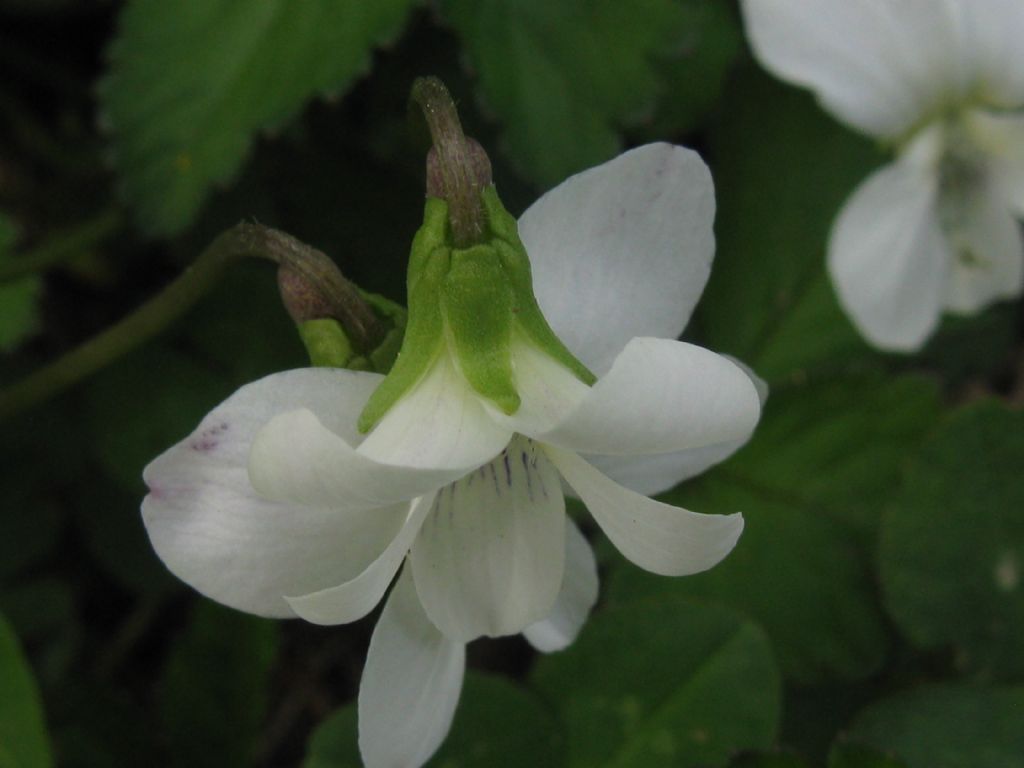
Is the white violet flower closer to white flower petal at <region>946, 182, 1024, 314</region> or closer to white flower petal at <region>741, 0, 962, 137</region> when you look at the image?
white flower petal at <region>741, 0, 962, 137</region>

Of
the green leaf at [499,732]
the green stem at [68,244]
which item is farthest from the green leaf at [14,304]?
the green leaf at [499,732]

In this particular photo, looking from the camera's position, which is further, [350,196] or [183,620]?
[183,620]

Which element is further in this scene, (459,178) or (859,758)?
(859,758)

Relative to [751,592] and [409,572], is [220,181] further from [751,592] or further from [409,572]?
[751,592]

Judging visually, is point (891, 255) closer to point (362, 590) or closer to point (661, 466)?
point (661, 466)

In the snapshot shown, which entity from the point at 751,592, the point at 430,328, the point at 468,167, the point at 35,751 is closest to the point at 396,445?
the point at 430,328

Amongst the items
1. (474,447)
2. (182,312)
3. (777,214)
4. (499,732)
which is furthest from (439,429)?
(777,214)
